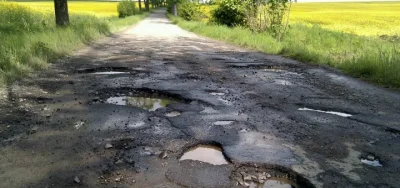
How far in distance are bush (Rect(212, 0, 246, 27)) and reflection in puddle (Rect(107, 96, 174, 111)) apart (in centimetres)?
1460

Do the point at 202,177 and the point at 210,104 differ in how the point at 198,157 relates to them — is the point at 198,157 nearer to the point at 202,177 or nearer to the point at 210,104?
the point at 202,177

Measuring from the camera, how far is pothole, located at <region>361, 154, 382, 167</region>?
3150mm

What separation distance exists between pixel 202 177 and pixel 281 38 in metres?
13.0

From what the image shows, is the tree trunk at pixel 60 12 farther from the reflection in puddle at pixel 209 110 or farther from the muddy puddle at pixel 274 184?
the muddy puddle at pixel 274 184

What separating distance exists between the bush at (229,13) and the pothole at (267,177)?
16673 mm

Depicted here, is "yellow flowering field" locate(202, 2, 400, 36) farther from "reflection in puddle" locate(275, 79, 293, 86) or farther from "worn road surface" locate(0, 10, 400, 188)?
"worn road surface" locate(0, 10, 400, 188)

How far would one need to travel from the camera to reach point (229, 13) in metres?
20.8

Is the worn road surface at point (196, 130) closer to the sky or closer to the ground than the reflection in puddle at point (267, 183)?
closer to the sky

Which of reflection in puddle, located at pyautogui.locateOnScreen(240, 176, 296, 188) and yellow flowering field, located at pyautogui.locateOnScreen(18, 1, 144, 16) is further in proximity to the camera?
yellow flowering field, located at pyautogui.locateOnScreen(18, 1, 144, 16)

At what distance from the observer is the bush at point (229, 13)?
19375mm

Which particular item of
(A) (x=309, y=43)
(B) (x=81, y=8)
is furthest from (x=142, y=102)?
(B) (x=81, y=8)

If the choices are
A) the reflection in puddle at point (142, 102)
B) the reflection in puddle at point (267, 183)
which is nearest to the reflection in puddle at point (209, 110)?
the reflection in puddle at point (142, 102)

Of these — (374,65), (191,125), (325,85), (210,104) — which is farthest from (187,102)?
(374,65)

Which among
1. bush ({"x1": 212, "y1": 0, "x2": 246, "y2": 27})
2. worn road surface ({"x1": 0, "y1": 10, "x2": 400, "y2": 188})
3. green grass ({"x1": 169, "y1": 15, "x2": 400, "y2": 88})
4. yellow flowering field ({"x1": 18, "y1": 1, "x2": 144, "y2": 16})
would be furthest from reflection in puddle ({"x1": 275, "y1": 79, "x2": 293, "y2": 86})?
yellow flowering field ({"x1": 18, "y1": 1, "x2": 144, "y2": 16})
